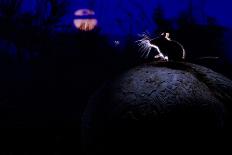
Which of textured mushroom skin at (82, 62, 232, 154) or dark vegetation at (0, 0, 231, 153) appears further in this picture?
dark vegetation at (0, 0, 231, 153)

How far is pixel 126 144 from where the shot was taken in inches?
131

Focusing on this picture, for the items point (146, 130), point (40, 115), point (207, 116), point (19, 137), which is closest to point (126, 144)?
point (146, 130)

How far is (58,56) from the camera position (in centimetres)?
1825

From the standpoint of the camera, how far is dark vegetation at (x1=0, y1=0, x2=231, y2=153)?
55.4ft

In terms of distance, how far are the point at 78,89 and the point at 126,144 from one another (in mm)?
14391

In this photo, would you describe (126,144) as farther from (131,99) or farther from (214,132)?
(214,132)

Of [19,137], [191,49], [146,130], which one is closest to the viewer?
[146,130]

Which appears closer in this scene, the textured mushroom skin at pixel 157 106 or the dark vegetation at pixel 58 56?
the textured mushroom skin at pixel 157 106

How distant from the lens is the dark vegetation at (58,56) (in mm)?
16875

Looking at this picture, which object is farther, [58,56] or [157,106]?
[58,56]

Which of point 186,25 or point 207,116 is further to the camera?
point 186,25

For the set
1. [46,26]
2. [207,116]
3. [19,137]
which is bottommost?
[19,137]

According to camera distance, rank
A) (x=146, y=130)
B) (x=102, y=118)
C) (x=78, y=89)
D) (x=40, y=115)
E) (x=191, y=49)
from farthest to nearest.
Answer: (x=191, y=49) → (x=78, y=89) → (x=40, y=115) → (x=102, y=118) → (x=146, y=130)

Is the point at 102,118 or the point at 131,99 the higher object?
the point at 131,99
